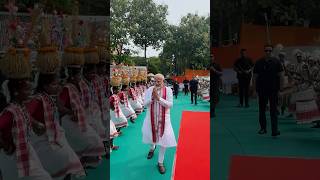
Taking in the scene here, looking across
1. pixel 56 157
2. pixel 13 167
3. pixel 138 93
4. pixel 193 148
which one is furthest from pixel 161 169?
pixel 138 93

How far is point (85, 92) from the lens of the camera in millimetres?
3881

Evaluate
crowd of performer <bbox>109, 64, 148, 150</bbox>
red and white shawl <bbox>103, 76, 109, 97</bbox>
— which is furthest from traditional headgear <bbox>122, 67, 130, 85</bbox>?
red and white shawl <bbox>103, 76, 109, 97</bbox>

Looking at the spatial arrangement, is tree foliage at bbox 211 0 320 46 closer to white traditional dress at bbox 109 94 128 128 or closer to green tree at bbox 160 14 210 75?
green tree at bbox 160 14 210 75

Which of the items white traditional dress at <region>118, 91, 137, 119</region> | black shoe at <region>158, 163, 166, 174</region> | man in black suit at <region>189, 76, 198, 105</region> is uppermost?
man in black suit at <region>189, 76, 198, 105</region>

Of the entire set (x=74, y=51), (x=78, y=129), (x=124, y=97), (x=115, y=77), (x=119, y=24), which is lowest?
(x=78, y=129)

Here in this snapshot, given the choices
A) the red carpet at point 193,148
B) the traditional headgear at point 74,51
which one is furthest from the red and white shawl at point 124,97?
the traditional headgear at point 74,51

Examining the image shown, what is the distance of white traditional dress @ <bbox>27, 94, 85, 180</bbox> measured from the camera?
10.1 feet

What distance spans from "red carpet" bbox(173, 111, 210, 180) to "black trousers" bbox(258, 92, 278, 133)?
0.58 m

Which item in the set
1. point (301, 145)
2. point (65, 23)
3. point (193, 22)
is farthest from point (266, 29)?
point (65, 23)

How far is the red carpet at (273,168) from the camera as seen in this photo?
3.45 meters

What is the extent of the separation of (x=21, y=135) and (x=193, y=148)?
1.74 metres

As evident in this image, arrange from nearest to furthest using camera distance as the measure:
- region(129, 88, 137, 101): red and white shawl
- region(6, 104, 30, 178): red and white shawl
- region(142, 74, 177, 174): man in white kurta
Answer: region(6, 104, 30, 178): red and white shawl, region(142, 74, 177, 174): man in white kurta, region(129, 88, 137, 101): red and white shawl

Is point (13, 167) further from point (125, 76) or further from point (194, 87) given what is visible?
point (125, 76)

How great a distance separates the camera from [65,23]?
11.6 ft
